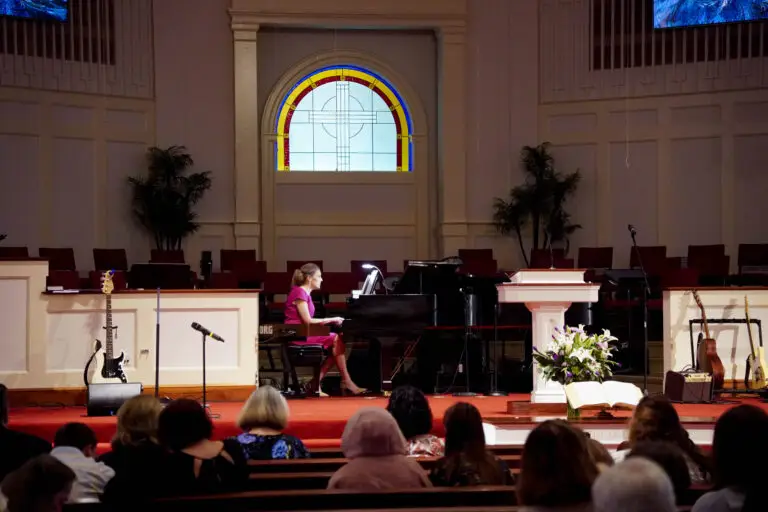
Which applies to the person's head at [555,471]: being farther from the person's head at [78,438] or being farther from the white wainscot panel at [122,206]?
the white wainscot panel at [122,206]

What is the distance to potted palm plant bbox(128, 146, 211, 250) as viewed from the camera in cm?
1441

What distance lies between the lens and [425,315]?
28.6 ft

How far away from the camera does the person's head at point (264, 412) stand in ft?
16.2

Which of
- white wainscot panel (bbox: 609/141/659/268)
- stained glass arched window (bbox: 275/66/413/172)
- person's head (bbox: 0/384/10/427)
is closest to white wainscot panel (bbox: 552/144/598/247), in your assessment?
white wainscot panel (bbox: 609/141/659/268)

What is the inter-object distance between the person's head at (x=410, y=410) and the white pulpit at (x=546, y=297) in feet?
9.85

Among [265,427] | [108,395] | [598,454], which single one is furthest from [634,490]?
[108,395]

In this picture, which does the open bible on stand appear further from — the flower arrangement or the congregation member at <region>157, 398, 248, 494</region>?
the congregation member at <region>157, 398, 248, 494</region>

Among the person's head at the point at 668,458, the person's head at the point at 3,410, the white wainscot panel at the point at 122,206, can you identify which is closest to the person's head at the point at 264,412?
the person's head at the point at 3,410

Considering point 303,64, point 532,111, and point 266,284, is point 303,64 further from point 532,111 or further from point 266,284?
point 266,284

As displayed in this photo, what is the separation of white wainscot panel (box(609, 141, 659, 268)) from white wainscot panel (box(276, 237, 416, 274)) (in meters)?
→ 2.98

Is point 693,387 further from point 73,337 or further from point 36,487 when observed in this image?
point 36,487

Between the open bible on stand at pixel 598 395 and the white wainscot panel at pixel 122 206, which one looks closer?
the open bible on stand at pixel 598 395

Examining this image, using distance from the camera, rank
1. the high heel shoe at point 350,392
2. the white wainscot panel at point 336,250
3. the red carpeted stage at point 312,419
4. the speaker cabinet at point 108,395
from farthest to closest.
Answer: the white wainscot panel at point 336,250, the high heel shoe at point 350,392, the speaker cabinet at point 108,395, the red carpeted stage at point 312,419

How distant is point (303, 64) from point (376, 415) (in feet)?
39.6
